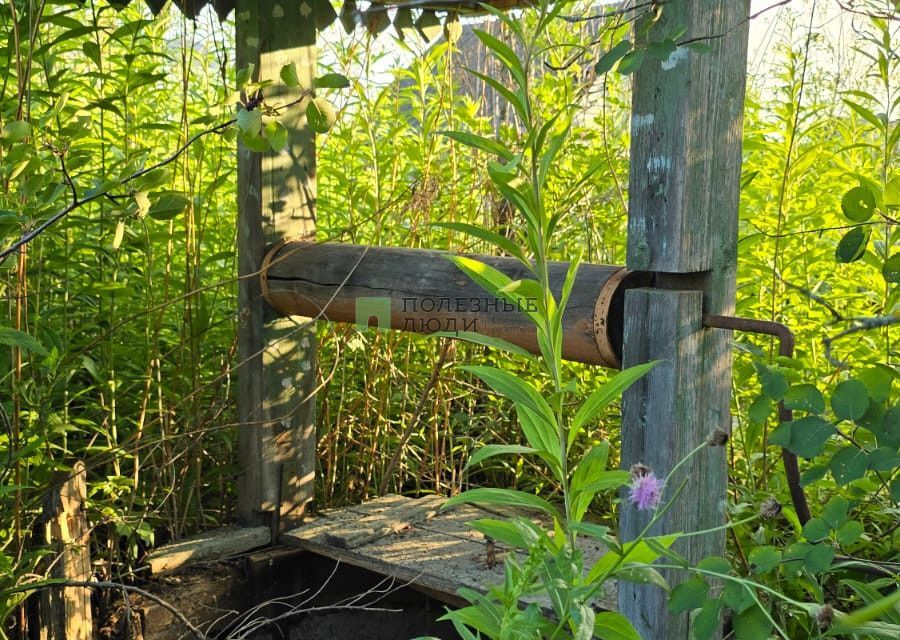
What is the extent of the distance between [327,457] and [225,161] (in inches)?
49.6

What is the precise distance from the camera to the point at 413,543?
287cm

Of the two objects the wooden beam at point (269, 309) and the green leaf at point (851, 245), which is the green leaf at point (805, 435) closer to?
the green leaf at point (851, 245)

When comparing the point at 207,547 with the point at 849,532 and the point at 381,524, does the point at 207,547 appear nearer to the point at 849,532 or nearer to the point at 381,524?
the point at 381,524

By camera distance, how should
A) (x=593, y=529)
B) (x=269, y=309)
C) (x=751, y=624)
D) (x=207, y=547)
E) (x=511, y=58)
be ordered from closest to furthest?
(x=593, y=529) → (x=511, y=58) → (x=751, y=624) → (x=207, y=547) → (x=269, y=309)

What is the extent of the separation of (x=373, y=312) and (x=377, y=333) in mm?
466

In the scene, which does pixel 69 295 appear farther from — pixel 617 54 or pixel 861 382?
pixel 861 382

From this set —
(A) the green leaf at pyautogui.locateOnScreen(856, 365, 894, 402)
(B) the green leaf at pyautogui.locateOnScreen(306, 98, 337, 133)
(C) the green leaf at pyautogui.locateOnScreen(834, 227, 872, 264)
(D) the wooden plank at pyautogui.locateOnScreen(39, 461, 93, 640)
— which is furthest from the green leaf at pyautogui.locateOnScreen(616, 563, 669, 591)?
(D) the wooden plank at pyautogui.locateOnScreen(39, 461, 93, 640)

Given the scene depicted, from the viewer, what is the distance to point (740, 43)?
1.80 m

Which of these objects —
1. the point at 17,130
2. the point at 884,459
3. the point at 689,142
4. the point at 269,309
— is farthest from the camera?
the point at 269,309

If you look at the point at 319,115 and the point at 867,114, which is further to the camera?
the point at 867,114

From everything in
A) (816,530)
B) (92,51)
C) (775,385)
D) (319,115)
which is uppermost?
(92,51)

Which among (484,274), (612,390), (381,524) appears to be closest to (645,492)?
(612,390)

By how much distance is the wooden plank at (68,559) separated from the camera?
2.32m

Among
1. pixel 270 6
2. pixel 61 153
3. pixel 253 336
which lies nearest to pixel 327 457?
pixel 253 336
